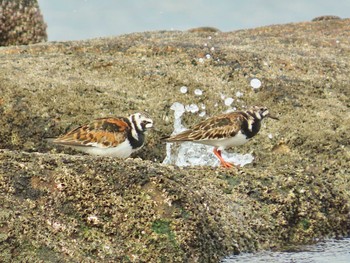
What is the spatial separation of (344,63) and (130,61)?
227 inches

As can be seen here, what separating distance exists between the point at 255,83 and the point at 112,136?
23.7 ft

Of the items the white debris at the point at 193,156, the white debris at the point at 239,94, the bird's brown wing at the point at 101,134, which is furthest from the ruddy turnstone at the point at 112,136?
the white debris at the point at 239,94

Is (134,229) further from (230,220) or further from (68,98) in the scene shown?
(68,98)

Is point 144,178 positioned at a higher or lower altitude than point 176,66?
lower

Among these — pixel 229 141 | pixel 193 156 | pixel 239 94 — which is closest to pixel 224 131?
pixel 229 141

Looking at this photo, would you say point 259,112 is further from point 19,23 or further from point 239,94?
point 19,23

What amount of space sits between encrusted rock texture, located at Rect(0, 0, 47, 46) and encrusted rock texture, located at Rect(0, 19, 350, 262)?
17.2ft

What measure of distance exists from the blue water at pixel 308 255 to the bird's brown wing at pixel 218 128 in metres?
3.49

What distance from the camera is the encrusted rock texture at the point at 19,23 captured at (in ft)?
100

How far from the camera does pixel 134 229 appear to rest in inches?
371

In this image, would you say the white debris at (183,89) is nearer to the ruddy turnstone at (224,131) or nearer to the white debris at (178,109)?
the white debris at (178,109)

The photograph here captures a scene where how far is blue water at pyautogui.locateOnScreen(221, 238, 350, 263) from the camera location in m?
10.9

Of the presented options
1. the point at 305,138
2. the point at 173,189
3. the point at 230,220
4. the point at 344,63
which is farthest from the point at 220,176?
the point at 344,63

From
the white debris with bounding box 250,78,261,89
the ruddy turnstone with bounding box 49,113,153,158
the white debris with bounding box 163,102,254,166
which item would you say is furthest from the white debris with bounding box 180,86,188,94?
the ruddy turnstone with bounding box 49,113,153,158
